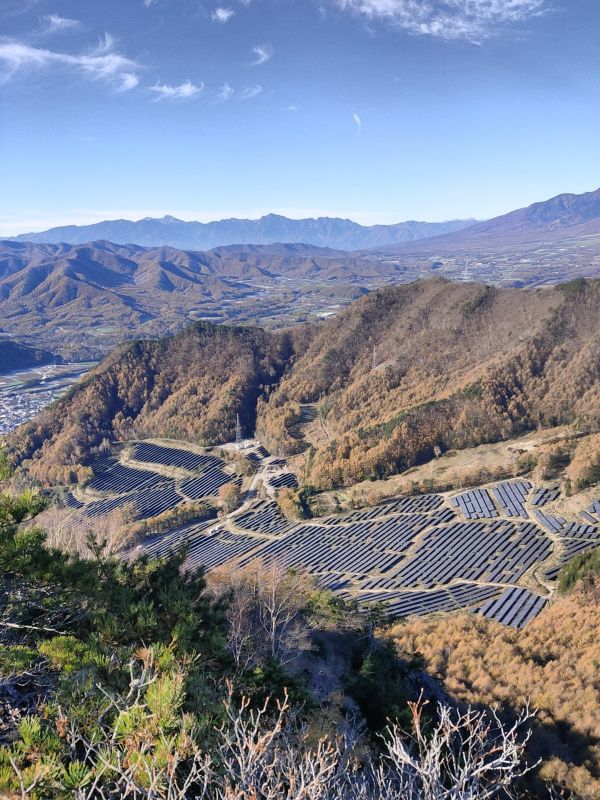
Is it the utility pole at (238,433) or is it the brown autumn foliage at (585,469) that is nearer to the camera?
the brown autumn foliage at (585,469)

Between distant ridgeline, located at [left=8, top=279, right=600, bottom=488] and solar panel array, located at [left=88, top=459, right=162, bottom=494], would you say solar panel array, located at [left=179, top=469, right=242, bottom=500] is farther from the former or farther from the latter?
distant ridgeline, located at [left=8, top=279, right=600, bottom=488]

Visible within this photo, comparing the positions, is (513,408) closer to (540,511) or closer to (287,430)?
(540,511)

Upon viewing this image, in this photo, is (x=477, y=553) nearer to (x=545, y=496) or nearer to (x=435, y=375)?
(x=545, y=496)

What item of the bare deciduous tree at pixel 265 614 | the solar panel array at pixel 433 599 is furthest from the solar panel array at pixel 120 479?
the bare deciduous tree at pixel 265 614

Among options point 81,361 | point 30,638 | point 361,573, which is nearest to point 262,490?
point 361,573

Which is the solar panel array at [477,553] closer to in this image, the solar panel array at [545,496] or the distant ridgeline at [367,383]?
the solar panel array at [545,496]

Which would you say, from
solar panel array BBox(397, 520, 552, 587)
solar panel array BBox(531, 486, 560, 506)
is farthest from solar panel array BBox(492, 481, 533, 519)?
solar panel array BBox(397, 520, 552, 587)
